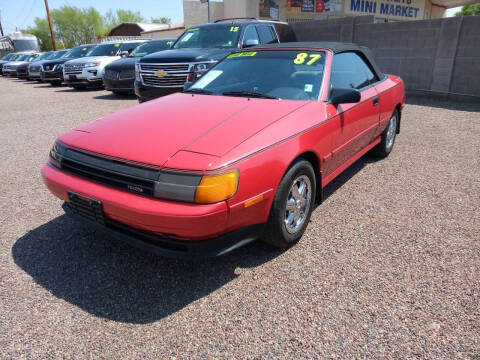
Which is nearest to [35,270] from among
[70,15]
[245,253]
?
[245,253]

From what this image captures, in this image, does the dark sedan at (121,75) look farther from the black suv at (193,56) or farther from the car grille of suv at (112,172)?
the car grille of suv at (112,172)

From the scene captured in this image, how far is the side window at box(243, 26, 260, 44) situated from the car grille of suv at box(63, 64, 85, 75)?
779 centimetres

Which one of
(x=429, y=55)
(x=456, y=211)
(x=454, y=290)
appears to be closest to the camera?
(x=454, y=290)

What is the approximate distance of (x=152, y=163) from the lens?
7.06 feet

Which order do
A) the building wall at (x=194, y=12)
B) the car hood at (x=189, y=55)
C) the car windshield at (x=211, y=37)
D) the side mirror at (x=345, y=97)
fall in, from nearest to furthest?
the side mirror at (x=345, y=97) → the car hood at (x=189, y=55) → the car windshield at (x=211, y=37) → the building wall at (x=194, y=12)

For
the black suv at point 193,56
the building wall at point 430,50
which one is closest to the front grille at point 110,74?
the black suv at point 193,56

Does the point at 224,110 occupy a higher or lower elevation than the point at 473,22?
lower

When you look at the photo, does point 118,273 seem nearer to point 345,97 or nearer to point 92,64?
point 345,97

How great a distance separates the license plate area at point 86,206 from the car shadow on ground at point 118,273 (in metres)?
0.45

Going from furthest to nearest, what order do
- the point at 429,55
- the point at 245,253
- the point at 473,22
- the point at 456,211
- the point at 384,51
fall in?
the point at 384,51 < the point at 429,55 < the point at 473,22 < the point at 456,211 < the point at 245,253

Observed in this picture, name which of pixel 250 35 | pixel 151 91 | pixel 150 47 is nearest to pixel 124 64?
pixel 150 47

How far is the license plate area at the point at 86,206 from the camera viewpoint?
2.28m

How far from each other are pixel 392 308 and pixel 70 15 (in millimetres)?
72461

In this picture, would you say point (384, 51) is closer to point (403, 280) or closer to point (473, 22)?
point (473, 22)
